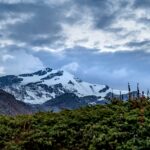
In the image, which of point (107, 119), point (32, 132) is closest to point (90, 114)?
point (107, 119)

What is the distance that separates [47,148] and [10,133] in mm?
2068

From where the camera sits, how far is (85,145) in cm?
1595

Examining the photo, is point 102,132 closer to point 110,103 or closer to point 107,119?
point 107,119

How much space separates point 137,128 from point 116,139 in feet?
2.92

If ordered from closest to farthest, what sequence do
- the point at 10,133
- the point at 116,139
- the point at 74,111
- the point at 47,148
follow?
the point at 116,139
the point at 47,148
the point at 10,133
the point at 74,111

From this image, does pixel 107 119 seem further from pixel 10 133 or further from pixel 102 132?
pixel 10 133

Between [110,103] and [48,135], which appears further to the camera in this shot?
[110,103]

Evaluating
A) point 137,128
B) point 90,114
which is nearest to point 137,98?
point 90,114

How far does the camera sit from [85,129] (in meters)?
16.6

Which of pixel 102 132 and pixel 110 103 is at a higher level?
pixel 110 103

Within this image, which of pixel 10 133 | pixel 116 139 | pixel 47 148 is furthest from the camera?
pixel 10 133

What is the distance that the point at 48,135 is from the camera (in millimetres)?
16812

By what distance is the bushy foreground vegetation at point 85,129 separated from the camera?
1544 cm

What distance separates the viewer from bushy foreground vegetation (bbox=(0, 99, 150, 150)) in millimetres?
15438
